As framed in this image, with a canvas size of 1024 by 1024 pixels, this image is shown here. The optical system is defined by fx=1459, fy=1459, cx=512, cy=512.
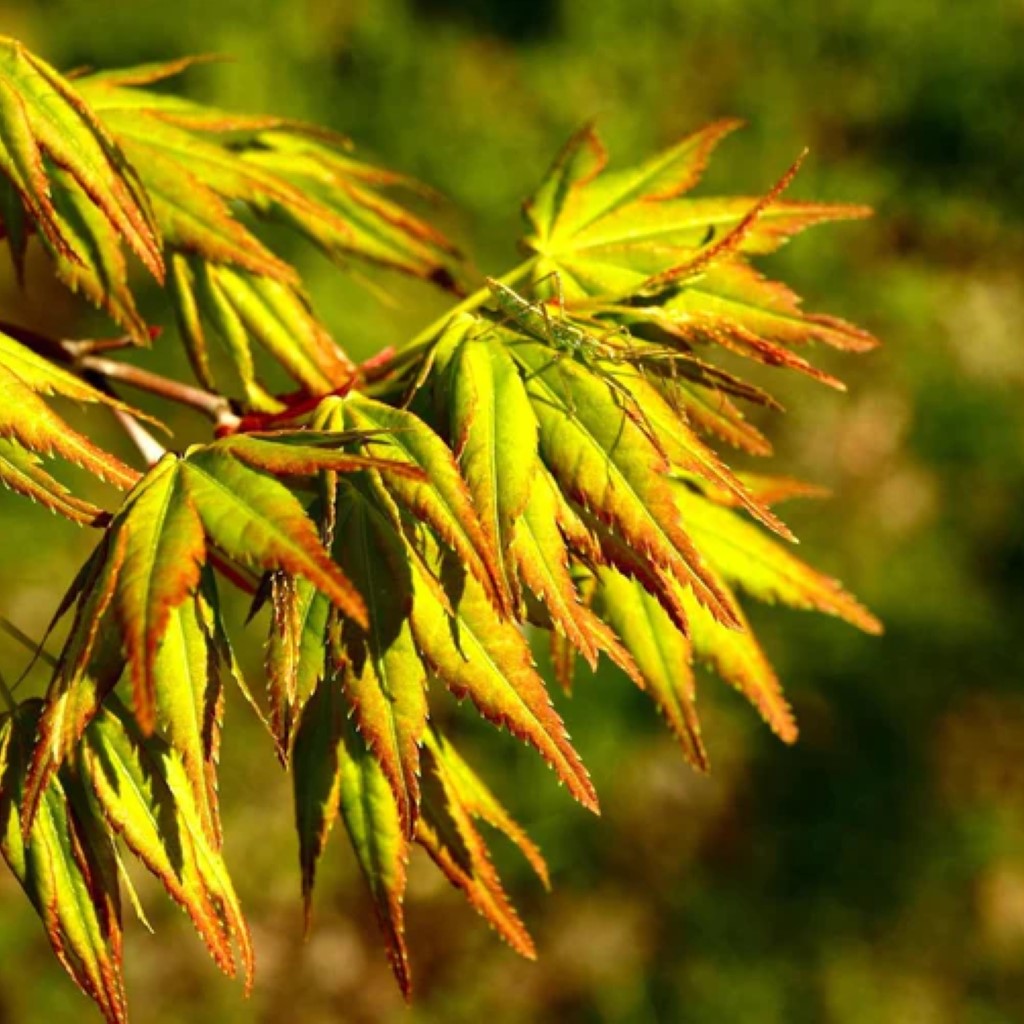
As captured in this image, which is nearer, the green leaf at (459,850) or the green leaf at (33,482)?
the green leaf at (33,482)

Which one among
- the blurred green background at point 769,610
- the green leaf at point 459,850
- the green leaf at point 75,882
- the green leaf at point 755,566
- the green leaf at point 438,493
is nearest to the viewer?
the green leaf at point 438,493

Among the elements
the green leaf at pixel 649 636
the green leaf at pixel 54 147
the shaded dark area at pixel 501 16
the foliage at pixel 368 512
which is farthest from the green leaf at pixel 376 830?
the shaded dark area at pixel 501 16

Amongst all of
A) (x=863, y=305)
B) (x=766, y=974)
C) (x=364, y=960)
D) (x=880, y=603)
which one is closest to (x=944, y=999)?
(x=766, y=974)

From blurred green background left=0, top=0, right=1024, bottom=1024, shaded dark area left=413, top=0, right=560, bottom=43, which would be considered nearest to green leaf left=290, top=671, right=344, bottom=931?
blurred green background left=0, top=0, right=1024, bottom=1024

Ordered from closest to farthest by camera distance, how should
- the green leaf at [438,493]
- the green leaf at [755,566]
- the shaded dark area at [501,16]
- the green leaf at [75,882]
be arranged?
1. the green leaf at [438,493]
2. the green leaf at [75,882]
3. the green leaf at [755,566]
4. the shaded dark area at [501,16]

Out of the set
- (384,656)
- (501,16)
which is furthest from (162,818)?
(501,16)

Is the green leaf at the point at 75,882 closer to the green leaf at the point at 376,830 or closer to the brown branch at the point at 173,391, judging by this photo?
the green leaf at the point at 376,830
